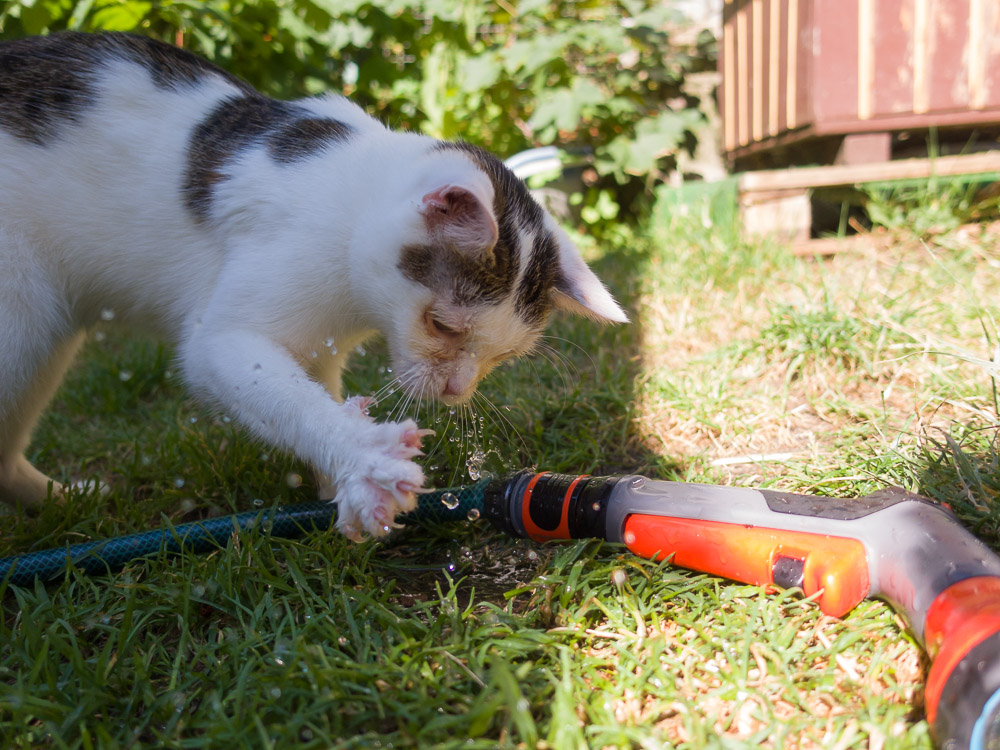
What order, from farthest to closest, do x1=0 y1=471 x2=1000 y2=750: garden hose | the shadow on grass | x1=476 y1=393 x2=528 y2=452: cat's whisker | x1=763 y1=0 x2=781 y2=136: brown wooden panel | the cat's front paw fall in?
x1=763 y1=0 x2=781 y2=136: brown wooden panel, x1=476 y1=393 x2=528 y2=452: cat's whisker, the shadow on grass, the cat's front paw, x1=0 y1=471 x2=1000 y2=750: garden hose

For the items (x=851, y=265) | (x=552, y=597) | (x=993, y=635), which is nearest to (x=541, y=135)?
(x=851, y=265)

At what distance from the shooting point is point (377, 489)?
1.24 m

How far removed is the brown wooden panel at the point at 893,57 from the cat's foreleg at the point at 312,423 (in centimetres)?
355

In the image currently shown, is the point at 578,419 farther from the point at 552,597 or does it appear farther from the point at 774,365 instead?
the point at 552,597

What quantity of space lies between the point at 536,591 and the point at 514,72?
432 cm

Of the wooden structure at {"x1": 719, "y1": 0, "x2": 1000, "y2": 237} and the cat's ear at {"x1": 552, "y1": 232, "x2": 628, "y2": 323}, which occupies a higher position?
the wooden structure at {"x1": 719, "y1": 0, "x2": 1000, "y2": 237}

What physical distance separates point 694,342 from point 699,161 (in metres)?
4.03

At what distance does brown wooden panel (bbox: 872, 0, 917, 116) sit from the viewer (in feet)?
12.3

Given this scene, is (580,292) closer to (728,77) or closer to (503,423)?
(503,423)

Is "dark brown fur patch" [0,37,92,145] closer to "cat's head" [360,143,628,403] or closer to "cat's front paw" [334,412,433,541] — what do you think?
"cat's head" [360,143,628,403]

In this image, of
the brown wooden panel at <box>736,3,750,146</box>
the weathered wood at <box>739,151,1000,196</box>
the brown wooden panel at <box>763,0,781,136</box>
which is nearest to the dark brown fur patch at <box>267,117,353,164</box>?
Result: the weathered wood at <box>739,151,1000,196</box>

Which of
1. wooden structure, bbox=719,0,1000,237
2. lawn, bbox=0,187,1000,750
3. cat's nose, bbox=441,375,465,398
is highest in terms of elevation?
wooden structure, bbox=719,0,1000,237

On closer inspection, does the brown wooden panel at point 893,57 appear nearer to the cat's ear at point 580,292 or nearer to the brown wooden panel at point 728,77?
the brown wooden panel at point 728,77

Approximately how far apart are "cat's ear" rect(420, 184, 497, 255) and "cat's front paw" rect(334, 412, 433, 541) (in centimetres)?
49
